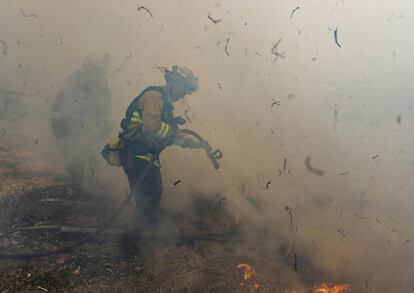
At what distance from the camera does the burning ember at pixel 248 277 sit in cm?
388

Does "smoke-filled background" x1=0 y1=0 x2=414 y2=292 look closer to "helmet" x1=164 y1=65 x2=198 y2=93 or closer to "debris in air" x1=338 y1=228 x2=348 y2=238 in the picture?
"debris in air" x1=338 y1=228 x2=348 y2=238

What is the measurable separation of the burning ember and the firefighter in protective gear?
114cm

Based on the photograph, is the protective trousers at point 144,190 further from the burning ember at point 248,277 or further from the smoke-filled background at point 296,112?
the burning ember at point 248,277

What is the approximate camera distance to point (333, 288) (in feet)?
13.0

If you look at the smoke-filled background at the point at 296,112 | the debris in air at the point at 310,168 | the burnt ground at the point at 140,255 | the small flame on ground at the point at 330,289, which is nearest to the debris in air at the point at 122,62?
the smoke-filled background at the point at 296,112

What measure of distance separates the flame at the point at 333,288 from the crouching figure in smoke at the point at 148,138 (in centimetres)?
179

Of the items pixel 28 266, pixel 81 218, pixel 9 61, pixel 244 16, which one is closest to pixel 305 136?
pixel 244 16

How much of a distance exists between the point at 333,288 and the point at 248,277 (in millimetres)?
817

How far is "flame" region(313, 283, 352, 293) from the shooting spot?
394cm

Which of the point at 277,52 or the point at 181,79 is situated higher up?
the point at 277,52

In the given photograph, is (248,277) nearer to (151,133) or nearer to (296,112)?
(151,133)

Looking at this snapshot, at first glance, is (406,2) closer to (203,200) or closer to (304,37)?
(304,37)

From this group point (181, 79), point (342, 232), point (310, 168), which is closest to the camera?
point (181, 79)

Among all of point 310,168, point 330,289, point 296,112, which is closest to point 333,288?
point 330,289
